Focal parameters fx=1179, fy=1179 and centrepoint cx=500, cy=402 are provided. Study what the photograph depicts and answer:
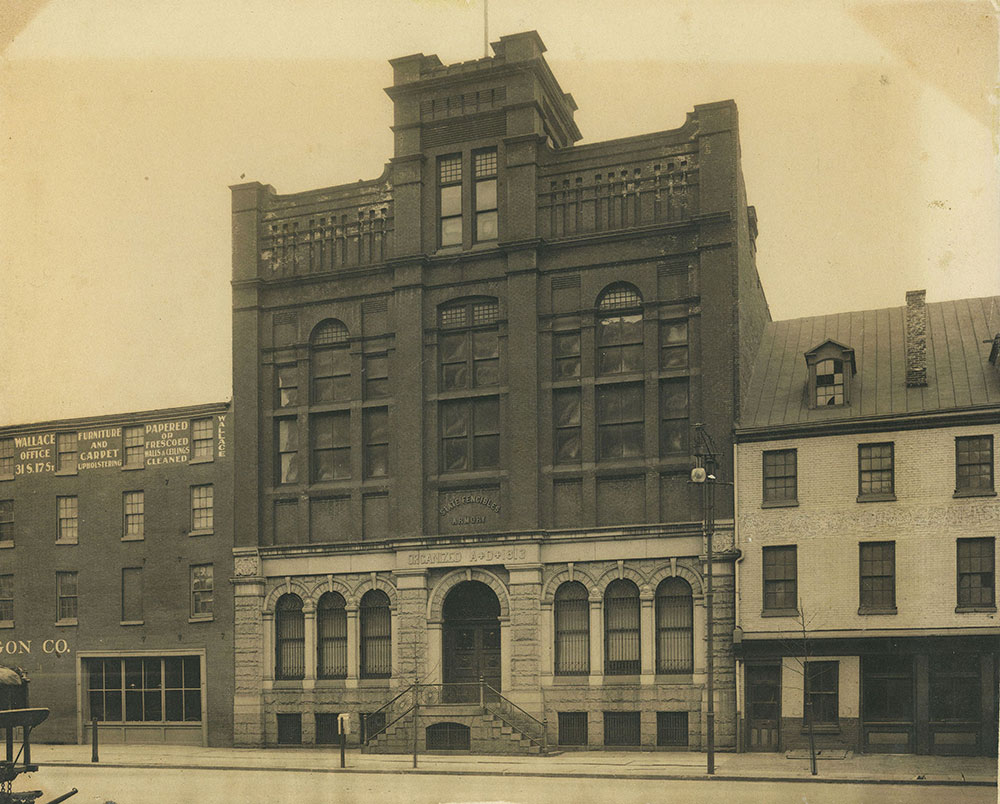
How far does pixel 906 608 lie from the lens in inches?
1228

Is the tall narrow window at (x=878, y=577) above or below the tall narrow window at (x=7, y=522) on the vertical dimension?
below

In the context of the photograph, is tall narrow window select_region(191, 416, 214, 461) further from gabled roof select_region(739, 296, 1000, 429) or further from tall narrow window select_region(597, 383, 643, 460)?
gabled roof select_region(739, 296, 1000, 429)

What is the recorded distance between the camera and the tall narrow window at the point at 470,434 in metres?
36.6

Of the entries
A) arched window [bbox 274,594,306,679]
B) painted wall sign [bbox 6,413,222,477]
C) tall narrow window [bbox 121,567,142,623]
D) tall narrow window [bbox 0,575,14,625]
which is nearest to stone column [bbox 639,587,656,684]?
arched window [bbox 274,594,306,679]

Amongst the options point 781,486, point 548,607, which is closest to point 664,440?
point 781,486

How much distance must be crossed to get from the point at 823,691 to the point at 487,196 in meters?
17.9

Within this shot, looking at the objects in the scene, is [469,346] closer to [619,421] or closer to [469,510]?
[469,510]

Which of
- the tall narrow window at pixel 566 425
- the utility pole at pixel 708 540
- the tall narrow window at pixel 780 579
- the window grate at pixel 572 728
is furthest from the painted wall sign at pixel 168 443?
the tall narrow window at pixel 780 579

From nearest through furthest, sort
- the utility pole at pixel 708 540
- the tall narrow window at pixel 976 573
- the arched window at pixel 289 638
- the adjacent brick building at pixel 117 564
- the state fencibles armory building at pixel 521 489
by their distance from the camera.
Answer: the utility pole at pixel 708 540
the tall narrow window at pixel 976 573
the state fencibles armory building at pixel 521 489
the arched window at pixel 289 638
the adjacent brick building at pixel 117 564

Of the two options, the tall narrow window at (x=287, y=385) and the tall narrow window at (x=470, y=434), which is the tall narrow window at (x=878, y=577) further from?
the tall narrow window at (x=287, y=385)

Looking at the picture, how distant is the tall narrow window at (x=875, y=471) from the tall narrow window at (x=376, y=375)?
48.4 ft

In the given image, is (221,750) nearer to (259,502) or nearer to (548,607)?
(259,502)

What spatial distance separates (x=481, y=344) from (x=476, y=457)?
3540mm

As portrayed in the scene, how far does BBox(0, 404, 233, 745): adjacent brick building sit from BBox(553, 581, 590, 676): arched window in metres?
11.2
